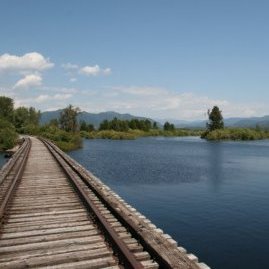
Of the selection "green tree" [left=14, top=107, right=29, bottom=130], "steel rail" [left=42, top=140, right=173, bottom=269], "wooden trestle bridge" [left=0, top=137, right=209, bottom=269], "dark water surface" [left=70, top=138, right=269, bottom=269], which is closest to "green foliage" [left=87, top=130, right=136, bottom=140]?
"green tree" [left=14, top=107, right=29, bottom=130]

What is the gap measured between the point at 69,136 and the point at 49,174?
6226 centimetres

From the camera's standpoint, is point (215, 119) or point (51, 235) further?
point (215, 119)

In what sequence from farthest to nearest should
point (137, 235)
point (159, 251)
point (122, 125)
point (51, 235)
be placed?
1. point (122, 125)
2. point (51, 235)
3. point (137, 235)
4. point (159, 251)

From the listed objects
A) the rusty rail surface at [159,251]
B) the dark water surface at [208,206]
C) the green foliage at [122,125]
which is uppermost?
the green foliage at [122,125]

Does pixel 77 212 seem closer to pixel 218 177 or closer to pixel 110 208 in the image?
pixel 110 208

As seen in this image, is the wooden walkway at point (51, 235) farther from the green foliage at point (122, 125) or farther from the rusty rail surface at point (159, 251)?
the green foliage at point (122, 125)

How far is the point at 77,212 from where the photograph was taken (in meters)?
13.3

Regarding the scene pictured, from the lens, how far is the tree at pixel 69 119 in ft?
429

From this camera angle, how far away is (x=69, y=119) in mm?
Result: 131875

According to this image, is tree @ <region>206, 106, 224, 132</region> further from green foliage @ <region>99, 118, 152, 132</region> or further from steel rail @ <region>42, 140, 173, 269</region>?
steel rail @ <region>42, 140, 173, 269</region>

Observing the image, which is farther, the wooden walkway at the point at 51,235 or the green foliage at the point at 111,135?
the green foliage at the point at 111,135

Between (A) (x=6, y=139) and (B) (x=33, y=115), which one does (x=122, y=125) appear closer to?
(B) (x=33, y=115)

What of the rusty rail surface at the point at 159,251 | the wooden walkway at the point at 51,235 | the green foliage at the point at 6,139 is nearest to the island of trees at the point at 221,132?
the green foliage at the point at 6,139

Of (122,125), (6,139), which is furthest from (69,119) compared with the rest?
Answer: (6,139)
